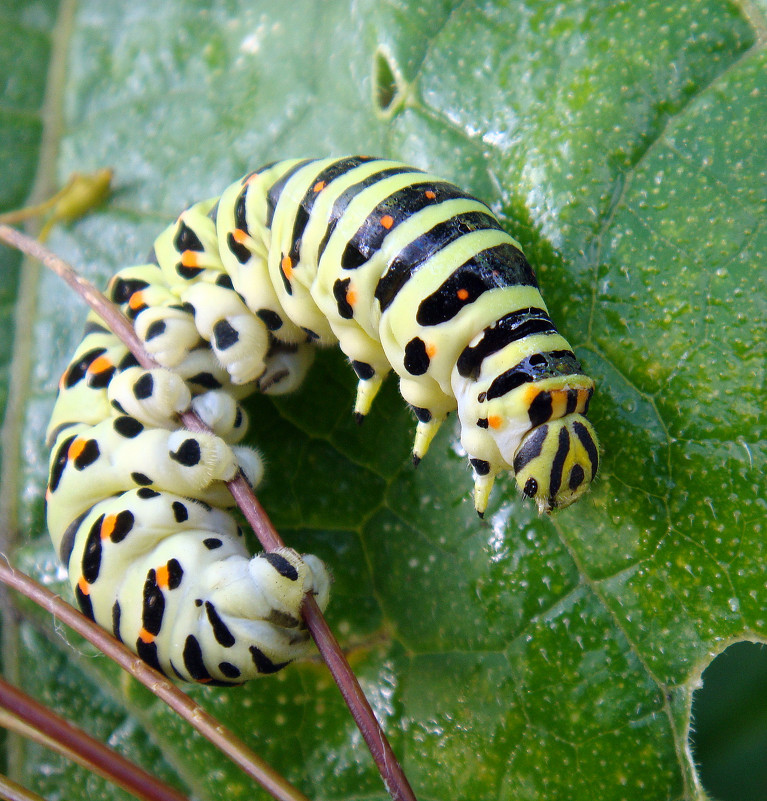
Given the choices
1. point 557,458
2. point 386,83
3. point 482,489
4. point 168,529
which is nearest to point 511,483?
point 482,489

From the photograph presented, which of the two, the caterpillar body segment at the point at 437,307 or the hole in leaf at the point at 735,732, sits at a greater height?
the caterpillar body segment at the point at 437,307

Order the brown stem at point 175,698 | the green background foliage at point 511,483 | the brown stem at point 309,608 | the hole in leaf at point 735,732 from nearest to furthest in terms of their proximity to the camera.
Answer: the brown stem at point 309,608, the brown stem at point 175,698, the green background foliage at point 511,483, the hole in leaf at point 735,732

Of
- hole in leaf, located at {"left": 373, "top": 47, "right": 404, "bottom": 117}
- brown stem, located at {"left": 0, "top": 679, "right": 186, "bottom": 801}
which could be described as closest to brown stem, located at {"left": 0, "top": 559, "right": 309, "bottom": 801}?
brown stem, located at {"left": 0, "top": 679, "right": 186, "bottom": 801}

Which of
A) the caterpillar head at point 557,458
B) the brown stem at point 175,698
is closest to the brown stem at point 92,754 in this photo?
the brown stem at point 175,698

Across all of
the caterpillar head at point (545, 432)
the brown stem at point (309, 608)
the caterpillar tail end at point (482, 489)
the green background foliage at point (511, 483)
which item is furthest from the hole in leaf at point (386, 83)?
the caterpillar tail end at point (482, 489)

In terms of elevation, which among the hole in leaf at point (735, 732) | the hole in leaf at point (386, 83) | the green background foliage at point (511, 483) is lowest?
the hole in leaf at point (735, 732)

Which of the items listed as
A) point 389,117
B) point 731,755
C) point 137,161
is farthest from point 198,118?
point 731,755

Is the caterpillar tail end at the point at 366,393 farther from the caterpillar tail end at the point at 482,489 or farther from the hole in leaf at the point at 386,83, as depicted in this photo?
the hole in leaf at the point at 386,83

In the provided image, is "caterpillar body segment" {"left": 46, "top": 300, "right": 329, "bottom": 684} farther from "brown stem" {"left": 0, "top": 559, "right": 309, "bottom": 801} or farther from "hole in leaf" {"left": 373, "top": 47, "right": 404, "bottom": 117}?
"hole in leaf" {"left": 373, "top": 47, "right": 404, "bottom": 117}

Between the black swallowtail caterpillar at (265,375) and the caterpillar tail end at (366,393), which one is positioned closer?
the black swallowtail caterpillar at (265,375)

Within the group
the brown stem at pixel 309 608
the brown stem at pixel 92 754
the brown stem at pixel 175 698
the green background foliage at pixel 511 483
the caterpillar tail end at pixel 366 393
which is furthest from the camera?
the caterpillar tail end at pixel 366 393
